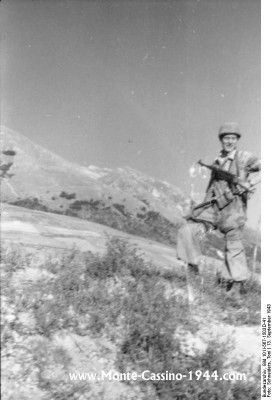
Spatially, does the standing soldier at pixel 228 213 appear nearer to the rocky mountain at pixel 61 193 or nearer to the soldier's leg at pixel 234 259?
the soldier's leg at pixel 234 259

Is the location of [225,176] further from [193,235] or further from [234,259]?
[234,259]

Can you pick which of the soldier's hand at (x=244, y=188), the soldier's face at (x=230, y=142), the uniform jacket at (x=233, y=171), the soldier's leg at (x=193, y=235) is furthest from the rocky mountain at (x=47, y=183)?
the soldier's hand at (x=244, y=188)

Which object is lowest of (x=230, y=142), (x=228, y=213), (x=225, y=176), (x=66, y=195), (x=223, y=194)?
(x=228, y=213)

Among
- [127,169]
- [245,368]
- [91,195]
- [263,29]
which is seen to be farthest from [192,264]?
[127,169]

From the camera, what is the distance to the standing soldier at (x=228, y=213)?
4.01m

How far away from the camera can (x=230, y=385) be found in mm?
2477

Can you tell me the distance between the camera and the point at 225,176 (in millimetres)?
4215

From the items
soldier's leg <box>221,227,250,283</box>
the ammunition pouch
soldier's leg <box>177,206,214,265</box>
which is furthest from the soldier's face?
soldier's leg <box>221,227,250,283</box>

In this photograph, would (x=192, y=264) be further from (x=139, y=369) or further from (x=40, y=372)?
(x=40, y=372)

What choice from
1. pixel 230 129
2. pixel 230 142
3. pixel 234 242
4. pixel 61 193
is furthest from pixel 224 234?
pixel 61 193

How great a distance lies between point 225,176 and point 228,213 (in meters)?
0.44

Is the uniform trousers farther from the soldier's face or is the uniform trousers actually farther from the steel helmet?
the steel helmet

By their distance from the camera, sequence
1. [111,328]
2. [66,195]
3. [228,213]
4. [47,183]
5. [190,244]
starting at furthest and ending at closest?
[47,183], [66,195], [228,213], [190,244], [111,328]

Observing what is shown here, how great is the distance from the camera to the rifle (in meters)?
4.06
